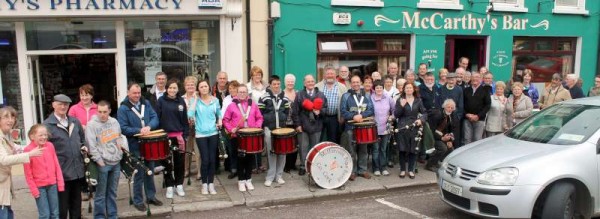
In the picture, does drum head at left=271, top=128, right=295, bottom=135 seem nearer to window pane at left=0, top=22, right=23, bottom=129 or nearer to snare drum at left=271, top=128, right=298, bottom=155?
snare drum at left=271, top=128, right=298, bottom=155

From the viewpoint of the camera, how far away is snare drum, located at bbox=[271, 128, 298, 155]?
7.04 m

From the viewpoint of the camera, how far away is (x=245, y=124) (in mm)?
7238

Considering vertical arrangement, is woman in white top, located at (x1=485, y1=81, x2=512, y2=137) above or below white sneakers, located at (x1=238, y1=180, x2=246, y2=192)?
above

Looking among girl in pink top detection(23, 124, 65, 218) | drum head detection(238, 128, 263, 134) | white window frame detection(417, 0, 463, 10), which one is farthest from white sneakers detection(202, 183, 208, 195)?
white window frame detection(417, 0, 463, 10)

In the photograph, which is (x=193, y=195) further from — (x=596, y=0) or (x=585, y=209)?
(x=596, y=0)

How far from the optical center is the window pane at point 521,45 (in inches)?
482

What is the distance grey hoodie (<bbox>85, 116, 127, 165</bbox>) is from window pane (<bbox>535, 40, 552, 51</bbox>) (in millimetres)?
10791

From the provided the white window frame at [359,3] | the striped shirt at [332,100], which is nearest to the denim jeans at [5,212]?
the striped shirt at [332,100]

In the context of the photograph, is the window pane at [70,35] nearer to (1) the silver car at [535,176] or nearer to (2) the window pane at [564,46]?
(1) the silver car at [535,176]

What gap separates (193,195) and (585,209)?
200 inches

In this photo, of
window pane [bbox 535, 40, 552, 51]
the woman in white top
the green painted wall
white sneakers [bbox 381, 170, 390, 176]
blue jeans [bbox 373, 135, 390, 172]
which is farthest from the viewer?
window pane [bbox 535, 40, 552, 51]

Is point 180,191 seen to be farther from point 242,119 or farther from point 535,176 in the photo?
point 535,176

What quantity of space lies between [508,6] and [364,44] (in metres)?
3.89

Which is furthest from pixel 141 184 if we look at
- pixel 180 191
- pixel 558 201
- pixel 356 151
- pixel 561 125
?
pixel 561 125
